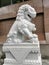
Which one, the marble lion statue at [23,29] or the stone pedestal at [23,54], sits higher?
the marble lion statue at [23,29]

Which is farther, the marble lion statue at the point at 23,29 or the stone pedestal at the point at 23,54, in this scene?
the marble lion statue at the point at 23,29

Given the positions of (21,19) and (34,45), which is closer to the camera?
(34,45)

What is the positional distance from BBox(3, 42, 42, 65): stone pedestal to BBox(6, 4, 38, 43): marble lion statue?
0.56 feet

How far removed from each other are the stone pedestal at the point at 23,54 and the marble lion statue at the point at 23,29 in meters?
0.17

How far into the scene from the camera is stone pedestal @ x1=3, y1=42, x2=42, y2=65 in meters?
4.02

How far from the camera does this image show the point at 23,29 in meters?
4.20

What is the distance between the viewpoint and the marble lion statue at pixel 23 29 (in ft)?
13.8

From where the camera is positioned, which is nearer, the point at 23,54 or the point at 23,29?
the point at 23,54

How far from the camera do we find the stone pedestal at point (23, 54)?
13.2 ft

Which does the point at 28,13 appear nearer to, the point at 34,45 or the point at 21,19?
the point at 21,19

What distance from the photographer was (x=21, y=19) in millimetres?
4305

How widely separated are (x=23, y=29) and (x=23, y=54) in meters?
0.67

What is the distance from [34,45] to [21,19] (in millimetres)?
826

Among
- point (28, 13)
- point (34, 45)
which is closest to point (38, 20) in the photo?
point (28, 13)
